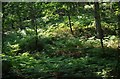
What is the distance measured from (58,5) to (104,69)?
999cm

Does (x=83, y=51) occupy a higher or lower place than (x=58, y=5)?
lower

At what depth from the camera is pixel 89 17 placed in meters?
26.3

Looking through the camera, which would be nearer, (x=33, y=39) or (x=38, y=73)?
(x=38, y=73)

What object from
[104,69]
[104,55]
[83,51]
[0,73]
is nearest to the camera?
[0,73]

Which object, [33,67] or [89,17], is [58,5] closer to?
[89,17]

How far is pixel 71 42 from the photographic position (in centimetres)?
1789

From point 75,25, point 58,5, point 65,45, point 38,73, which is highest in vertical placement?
point 58,5

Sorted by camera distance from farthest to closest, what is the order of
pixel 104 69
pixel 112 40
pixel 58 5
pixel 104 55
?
pixel 58 5 → pixel 112 40 → pixel 104 55 → pixel 104 69

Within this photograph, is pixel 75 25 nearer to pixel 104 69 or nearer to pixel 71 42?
pixel 71 42

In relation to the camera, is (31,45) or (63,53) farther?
(31,45)

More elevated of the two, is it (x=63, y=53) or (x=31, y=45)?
(x=31, y=45)

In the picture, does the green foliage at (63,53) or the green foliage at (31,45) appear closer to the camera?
the green foliage at (63,53)

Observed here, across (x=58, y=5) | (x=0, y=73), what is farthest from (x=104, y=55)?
(x=58, y=5)

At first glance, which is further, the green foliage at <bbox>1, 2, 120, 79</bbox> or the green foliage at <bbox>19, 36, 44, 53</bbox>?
the green foliage at <bbox>19, 36, 44, 53</bbox>
